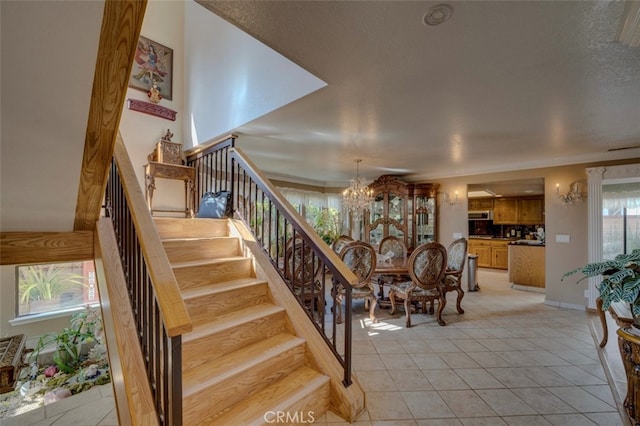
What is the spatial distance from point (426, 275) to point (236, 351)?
8.47 ft

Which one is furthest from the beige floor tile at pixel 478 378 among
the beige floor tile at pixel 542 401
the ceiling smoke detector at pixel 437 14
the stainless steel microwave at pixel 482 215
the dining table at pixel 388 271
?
the stainless steel microwave at pixel 482 215

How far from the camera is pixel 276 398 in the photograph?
5.68 feet

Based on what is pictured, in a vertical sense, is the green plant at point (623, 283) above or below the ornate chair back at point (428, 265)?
above

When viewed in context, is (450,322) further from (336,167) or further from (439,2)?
(439,2)

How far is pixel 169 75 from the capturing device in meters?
4.36

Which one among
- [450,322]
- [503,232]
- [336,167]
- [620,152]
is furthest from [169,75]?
[503,232]

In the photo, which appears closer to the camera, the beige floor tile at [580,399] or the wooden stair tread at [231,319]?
the wooden stair tread at [231,319]

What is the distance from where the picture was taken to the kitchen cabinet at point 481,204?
8312 millimetres

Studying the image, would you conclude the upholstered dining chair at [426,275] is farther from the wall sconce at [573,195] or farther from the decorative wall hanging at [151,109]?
the decorative wall hanging at [151,109]

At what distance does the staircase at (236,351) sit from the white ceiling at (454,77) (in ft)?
5.33

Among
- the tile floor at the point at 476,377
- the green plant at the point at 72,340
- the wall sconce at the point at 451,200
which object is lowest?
the green plant at the point at 72,340

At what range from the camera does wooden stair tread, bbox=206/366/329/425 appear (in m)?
1.55

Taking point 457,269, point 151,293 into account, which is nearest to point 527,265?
point 457,269
